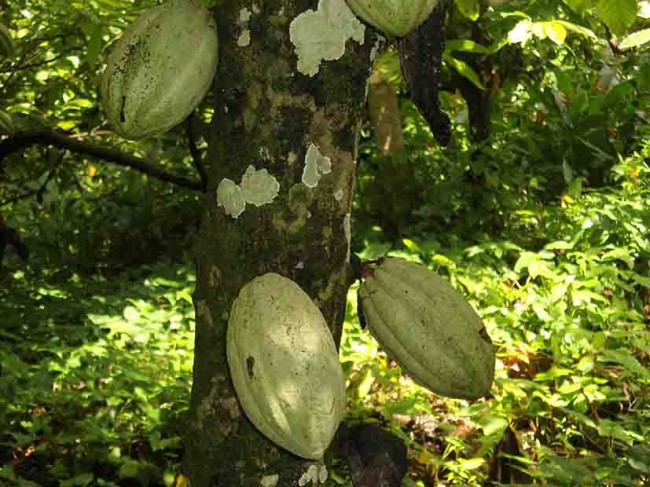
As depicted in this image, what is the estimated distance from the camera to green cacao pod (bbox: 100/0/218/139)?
1.15 m

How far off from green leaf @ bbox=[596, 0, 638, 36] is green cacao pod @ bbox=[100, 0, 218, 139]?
65 centimetres

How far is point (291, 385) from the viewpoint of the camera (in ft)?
3.50

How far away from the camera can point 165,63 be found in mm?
1169

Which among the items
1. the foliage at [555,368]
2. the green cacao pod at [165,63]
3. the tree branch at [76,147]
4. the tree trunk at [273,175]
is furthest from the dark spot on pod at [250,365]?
the tree branch at [76,147]

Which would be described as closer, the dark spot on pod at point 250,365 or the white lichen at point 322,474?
the dark spot on pod at point 250,365

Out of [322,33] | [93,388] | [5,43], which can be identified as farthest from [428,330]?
Result: [93,388]

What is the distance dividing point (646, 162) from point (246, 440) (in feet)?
13.3

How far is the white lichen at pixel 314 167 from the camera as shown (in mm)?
1168

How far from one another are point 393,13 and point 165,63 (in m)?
0.31

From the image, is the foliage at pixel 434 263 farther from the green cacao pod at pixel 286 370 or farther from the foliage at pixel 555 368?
the green cacao pod at pixel 286 370

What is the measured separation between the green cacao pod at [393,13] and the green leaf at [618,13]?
421 millimetres

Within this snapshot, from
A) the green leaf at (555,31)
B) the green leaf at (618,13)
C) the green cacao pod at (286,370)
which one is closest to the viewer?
the green cacao pod at (286,370)

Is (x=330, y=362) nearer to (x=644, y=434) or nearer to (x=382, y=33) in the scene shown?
(x=382, y=33)

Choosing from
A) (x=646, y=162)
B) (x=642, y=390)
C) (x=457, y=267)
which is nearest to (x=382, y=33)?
(x=642, y=390)
